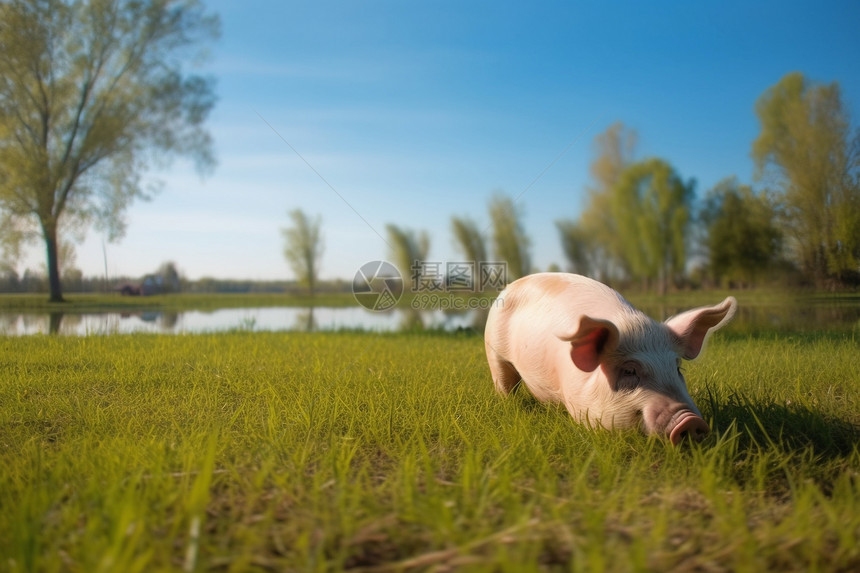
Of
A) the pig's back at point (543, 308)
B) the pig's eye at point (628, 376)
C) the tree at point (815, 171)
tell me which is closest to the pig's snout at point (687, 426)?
the pig's eye at point (628, 376)

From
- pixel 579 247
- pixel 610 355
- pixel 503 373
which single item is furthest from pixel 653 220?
pixel 610 355

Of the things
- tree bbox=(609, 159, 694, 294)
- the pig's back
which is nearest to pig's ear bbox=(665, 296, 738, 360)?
the pig's back

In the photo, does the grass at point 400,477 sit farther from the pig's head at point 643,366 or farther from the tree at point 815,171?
the tree at point 815,171

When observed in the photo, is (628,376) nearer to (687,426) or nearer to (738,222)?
(687,426)

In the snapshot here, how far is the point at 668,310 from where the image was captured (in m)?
7.39

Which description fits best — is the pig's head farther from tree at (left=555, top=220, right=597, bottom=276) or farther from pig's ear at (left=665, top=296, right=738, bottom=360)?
tree at (left=555, top=220, right=597, bottom=276)

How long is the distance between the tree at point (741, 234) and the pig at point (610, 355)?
165 inches

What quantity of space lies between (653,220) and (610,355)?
631cm

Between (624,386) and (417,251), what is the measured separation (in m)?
5.16

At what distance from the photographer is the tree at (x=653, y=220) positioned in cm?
801

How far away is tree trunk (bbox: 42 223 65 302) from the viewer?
880 cm

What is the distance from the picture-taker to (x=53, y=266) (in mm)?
8961

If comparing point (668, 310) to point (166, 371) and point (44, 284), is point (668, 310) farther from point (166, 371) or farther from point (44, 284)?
point (44, 284)

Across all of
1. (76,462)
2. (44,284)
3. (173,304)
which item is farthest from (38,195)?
(76,462)
